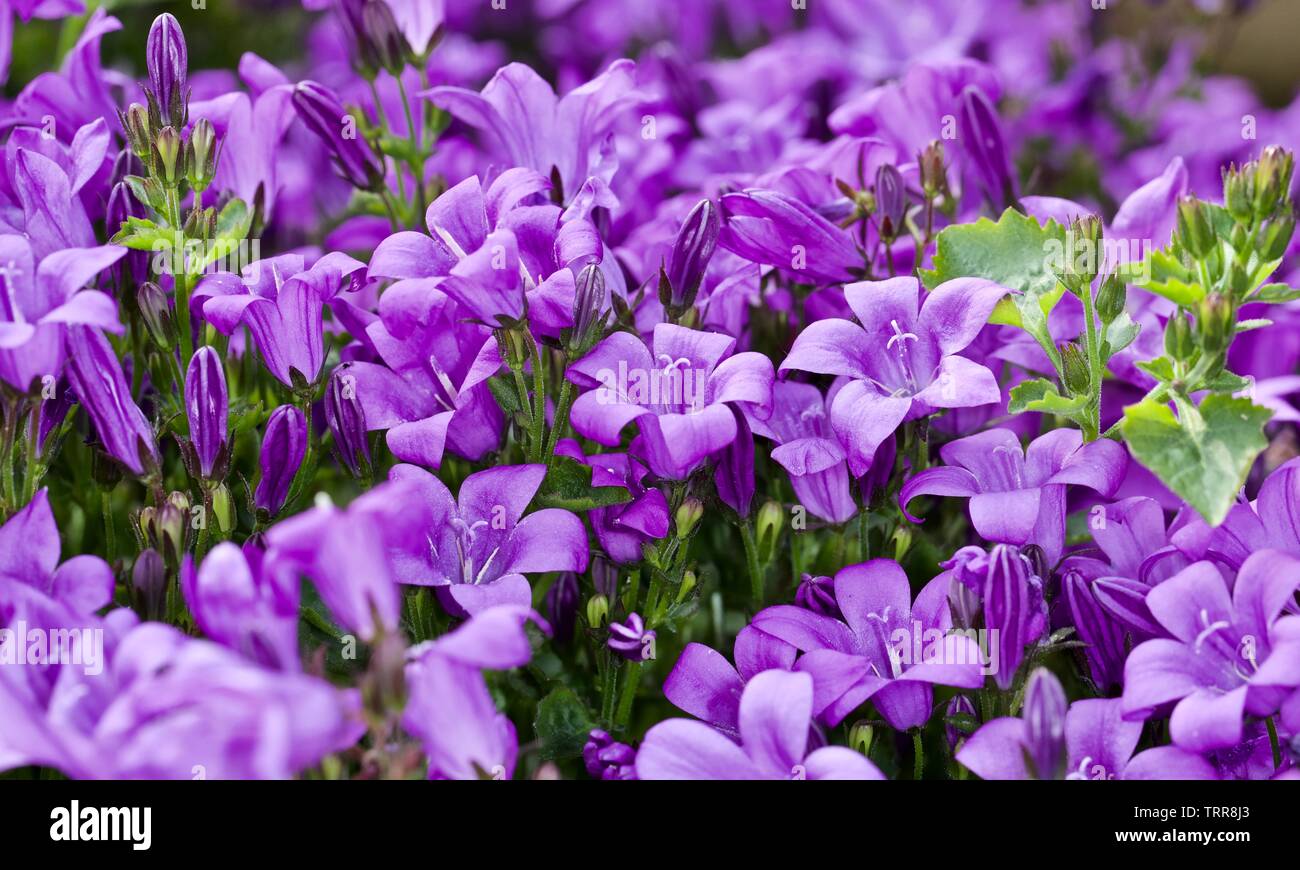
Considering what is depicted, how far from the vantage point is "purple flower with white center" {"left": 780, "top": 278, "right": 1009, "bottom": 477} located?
1.35m

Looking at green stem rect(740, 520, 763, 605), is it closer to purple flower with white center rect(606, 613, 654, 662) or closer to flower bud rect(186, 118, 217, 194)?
purple flower with white center rect(606, 613, 654, 662)

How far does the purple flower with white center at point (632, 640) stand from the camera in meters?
1.31

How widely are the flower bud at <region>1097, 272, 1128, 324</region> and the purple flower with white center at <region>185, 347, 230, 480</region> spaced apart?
0.94m

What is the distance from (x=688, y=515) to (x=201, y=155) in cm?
69

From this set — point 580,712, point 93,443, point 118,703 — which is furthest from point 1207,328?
point 93,443

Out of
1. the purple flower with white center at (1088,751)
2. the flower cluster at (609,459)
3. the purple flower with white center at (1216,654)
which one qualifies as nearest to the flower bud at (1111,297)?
the flower cluster at (609,459)

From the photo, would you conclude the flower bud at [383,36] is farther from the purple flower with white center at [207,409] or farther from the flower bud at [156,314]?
the purple flower with white center at [207,409]

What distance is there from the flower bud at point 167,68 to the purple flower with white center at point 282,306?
20 centimetres

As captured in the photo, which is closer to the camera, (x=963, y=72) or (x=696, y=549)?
(x=696, y=549)

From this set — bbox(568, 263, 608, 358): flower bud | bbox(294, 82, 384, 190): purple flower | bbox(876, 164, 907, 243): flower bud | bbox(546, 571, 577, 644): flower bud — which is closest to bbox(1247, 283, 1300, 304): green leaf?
bbox(876, 164, 907, 243): flower bud

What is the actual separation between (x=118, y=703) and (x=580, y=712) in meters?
0.53
